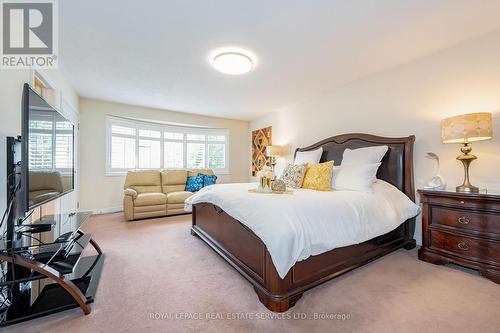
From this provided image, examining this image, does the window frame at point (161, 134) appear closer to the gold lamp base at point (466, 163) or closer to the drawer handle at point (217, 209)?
the drawer handle at point (217, 209)

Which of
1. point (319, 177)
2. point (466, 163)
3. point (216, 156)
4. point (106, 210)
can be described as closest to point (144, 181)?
point (106, 210)

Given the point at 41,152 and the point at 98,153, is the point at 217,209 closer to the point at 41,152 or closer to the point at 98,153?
the point at 41,152

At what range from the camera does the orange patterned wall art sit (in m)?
5.56

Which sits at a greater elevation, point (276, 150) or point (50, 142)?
point (276, 150)

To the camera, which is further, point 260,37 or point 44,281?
point 260,37

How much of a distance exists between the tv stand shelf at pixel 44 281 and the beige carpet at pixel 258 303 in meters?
0.07

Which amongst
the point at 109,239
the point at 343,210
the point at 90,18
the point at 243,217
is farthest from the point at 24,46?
the point at 343,210

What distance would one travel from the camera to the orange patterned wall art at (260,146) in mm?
5559

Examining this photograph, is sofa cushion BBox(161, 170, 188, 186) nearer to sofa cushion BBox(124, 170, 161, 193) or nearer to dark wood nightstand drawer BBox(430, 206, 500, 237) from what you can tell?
sofa cushion BBox(124, 170, 161, 193)

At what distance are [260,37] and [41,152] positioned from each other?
7.16 ft

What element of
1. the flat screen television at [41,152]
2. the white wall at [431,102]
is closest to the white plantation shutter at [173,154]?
the flat screen television at [41,152]

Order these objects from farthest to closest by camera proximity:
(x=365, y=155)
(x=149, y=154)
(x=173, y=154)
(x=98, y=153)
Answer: (x=173, y=154), (x=149, y=154), (x=98, y=153), (x=365, y=155)

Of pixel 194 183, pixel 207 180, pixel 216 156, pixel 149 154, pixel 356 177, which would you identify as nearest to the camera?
pixel 356 177

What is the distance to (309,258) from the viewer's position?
1.69m
